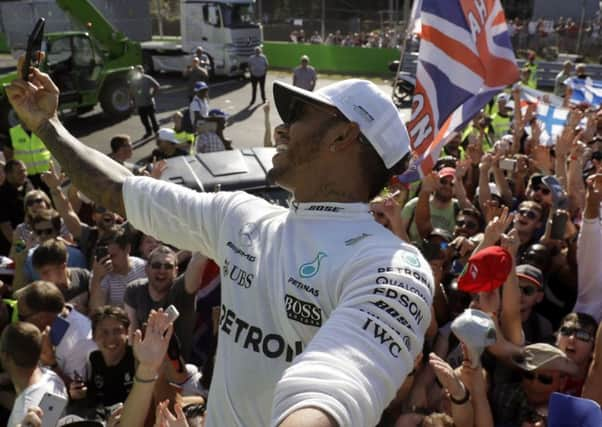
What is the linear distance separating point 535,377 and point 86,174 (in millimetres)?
2540

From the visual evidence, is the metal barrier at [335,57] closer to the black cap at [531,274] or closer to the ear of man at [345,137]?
the black cap at [531,274]

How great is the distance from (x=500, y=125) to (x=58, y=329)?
7772 millimetres

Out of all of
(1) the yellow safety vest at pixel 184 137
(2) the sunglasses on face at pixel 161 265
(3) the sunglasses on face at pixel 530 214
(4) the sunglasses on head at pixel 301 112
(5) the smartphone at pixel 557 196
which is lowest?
(1) the yellow safety vest at pixel 184 137

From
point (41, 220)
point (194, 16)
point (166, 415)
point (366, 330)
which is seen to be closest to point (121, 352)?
point (166, 415)

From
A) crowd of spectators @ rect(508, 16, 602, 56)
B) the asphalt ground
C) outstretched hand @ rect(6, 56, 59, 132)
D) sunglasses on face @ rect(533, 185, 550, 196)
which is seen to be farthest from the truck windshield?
outstretched hand @ rect(6, 56, 59, 132)

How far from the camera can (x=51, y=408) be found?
2.55 metres

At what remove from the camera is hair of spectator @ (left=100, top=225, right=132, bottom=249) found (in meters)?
4.98

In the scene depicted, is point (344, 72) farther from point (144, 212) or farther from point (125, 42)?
point (144, 212)

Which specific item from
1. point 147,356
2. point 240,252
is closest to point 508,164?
point 147,356

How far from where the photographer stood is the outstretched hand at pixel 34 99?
1.90 meters

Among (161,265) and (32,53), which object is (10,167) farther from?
(32,53)

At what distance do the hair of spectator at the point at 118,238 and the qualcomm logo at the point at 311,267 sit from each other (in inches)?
152

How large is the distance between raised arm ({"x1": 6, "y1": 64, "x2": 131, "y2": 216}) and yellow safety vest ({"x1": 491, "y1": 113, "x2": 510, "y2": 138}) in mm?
8650

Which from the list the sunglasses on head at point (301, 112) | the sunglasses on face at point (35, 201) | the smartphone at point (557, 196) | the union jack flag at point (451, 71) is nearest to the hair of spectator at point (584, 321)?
the smartphone at point (557, 196)
